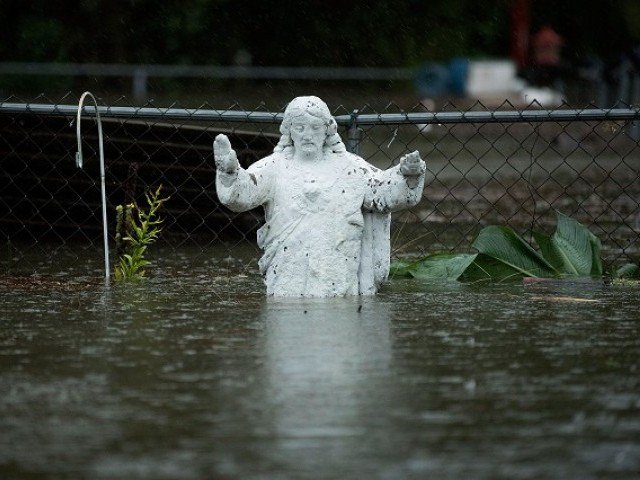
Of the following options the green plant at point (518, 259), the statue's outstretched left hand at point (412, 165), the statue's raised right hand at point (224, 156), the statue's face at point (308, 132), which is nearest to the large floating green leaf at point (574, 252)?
the green plant at point (518, 259)

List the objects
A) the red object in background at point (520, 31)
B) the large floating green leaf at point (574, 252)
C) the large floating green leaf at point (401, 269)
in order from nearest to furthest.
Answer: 1. the large floating green leaf at point (574, 252)
2. the large floating green leaf at point (401, 269)
3. the red object in background at point (520, 31)

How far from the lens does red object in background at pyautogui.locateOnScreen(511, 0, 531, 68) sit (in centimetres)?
1812

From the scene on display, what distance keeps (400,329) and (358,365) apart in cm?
80

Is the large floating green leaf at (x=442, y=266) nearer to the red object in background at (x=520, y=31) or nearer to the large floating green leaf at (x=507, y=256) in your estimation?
the large floating green leaf at (x=507, y=256)

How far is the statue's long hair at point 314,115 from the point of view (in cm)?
629

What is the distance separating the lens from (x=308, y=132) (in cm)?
632

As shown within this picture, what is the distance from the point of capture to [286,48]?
2205 cm

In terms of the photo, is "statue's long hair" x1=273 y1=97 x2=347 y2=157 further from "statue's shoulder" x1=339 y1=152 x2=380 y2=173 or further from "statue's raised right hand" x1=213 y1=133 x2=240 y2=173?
"statue's raised right hand" x1=213 y1=133 x2=240 y2=173

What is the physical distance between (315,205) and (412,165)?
0.51 metres

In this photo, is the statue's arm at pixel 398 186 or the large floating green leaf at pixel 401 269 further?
the large floating green leaf at pixel 401 269

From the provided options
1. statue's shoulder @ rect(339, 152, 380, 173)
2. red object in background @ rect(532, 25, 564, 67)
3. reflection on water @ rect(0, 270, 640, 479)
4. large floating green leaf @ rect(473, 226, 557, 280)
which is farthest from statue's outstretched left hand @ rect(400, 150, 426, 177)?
red object in background @ rect(532, 25, 564, 67)

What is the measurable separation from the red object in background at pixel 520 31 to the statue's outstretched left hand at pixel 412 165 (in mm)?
11336

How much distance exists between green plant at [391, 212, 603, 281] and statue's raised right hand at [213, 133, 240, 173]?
1574 millimetres

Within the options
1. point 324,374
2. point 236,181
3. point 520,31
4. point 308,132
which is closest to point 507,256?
point 308,132
